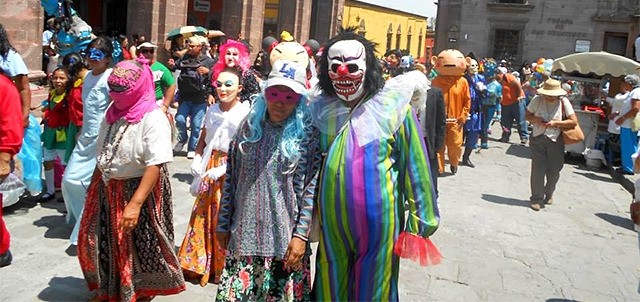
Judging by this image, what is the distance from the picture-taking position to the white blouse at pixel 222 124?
4.71 m

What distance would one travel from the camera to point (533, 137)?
8.15 meters

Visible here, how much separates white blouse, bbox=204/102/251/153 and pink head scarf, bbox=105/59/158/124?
2.70 feet

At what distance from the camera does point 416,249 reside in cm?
306

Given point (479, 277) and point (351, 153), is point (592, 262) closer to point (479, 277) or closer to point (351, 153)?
point (479, 277)

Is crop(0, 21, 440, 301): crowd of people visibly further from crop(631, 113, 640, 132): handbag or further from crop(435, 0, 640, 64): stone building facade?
crop(435, 0, 640, 64): stone building facade

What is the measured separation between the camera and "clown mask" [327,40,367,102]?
311 centimetres

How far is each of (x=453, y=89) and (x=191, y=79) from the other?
147 inches

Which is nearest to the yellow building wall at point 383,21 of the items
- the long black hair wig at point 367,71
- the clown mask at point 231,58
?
the clown mask at point 231,58

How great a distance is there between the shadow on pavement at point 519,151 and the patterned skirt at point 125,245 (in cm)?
1040

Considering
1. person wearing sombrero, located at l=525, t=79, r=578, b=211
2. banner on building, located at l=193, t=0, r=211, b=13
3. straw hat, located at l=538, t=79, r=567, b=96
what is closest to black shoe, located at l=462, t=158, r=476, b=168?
person wearing sombrero, located at l=525, t=79, r=578, b=211

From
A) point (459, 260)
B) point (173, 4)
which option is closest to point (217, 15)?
point (173, 4)

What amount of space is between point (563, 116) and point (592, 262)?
7.79 ft

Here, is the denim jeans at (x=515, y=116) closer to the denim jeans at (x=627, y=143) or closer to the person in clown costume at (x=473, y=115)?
the denim jeans at (x=627, y=143)

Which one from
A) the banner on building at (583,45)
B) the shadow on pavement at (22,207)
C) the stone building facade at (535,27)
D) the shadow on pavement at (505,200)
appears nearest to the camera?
the shadow on pavement at (22,207)
